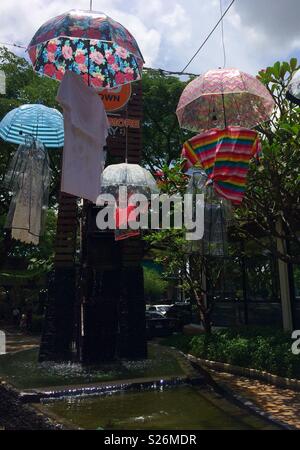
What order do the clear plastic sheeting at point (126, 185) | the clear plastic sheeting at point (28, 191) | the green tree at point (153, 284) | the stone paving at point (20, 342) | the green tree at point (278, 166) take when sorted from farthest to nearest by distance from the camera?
the green tree at point (153, 284), the stone paving at point (20, 342), the clear plastic sheeting at point (126, 185), the green tree at point (278, 166), the clear plastic sheeting at point (28, 191)

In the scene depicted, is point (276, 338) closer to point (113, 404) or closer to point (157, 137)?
point (113, 404)

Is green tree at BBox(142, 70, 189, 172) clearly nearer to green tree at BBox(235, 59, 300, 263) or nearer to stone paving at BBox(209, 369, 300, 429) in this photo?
green tree at BBox(235, 59, 300, 263)

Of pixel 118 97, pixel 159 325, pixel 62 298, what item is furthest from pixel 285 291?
pixel 159 325

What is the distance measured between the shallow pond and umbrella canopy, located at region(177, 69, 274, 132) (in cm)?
→ 431

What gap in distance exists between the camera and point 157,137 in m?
21.8

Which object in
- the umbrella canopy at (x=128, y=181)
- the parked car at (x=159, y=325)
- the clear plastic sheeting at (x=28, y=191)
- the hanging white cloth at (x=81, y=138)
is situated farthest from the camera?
the parked car at (x=159, y=325)

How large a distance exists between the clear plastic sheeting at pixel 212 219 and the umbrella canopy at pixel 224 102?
91cm

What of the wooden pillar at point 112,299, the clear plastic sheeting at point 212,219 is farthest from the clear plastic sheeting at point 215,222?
the wooden pillar at point 112,299

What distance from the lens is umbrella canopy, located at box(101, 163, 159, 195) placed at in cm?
895

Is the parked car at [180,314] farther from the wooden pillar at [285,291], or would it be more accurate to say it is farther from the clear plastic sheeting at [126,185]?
the clear plastic sheeting at [126,185]

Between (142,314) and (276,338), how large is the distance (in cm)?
314

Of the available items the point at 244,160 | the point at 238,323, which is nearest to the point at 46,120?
the point at 244,160

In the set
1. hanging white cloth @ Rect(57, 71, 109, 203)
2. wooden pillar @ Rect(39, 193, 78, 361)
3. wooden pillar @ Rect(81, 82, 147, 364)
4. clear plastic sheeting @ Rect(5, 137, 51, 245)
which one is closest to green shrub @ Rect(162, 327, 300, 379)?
wooden pillar @ Rect(81, 82, 147, 364)

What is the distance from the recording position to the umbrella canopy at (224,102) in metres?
6.60
